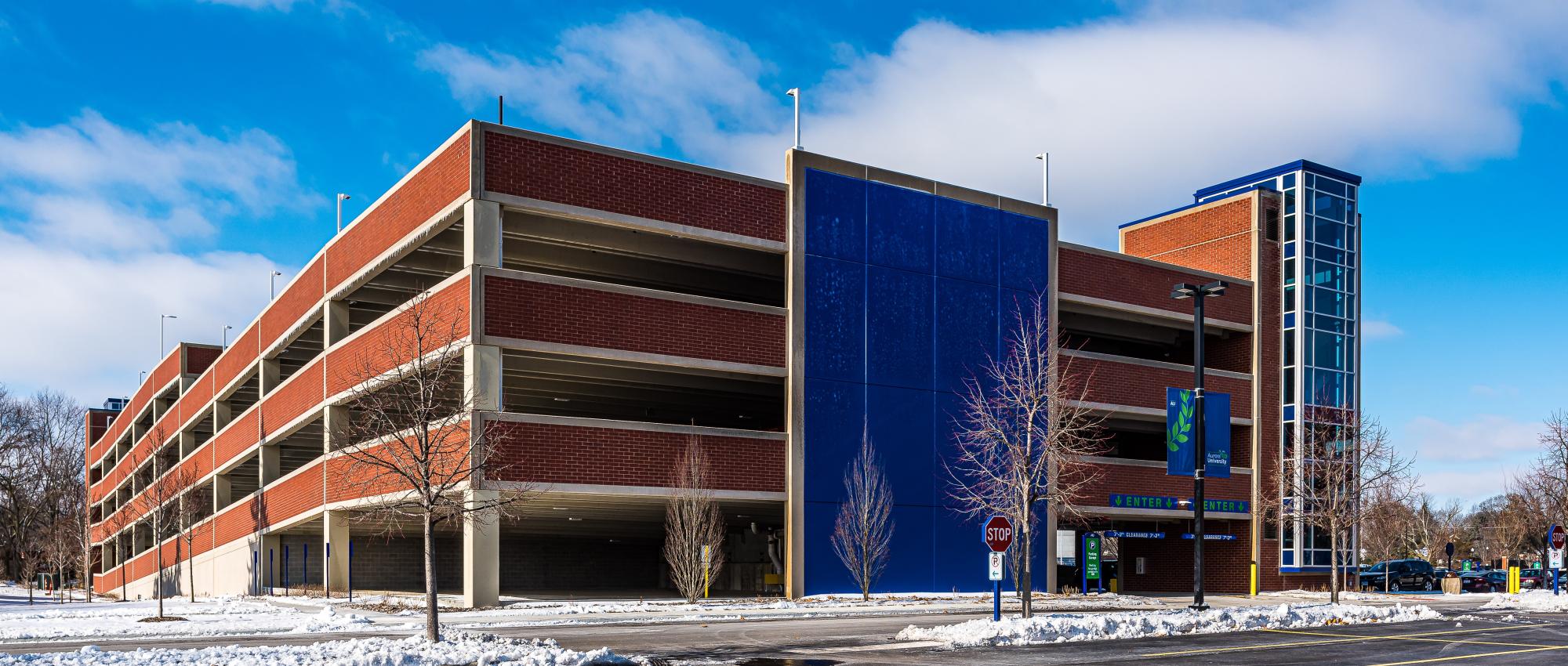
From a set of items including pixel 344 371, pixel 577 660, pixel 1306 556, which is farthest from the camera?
pixel 1306 556

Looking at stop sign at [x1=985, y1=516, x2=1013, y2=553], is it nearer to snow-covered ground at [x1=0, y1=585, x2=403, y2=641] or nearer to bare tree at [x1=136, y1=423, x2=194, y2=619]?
snow-covered ground at [x1=0, y1=585, x2=403, y2=641]

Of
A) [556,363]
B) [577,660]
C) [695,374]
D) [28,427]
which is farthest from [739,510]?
[28,427]

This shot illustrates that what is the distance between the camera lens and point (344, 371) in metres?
44.1

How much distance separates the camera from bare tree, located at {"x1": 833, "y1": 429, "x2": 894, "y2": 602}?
40.8 meters

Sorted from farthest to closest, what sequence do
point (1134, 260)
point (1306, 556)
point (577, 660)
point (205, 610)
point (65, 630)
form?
point (1306, 556) < point (1134, 260) < point (205, 610) < point (65, 630) < point (577, 660)

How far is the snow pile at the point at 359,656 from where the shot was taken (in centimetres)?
1720

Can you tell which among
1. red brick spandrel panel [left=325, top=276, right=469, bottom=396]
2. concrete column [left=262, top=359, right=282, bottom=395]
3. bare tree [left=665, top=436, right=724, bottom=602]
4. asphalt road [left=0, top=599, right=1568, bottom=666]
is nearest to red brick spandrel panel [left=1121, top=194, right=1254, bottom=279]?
bare tree [left=665, top=436, right=724, bottom=602]

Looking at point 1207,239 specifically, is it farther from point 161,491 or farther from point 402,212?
point 161,491

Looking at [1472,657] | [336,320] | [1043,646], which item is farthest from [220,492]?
[1472,657]

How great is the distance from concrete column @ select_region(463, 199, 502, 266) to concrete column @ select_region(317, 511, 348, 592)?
1244 centimetres

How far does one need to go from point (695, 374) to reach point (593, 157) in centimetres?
854

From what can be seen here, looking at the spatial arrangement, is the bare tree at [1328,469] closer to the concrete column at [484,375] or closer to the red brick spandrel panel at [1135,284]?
the red brick spandrel panel at [1135,284]

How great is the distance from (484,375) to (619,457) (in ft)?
15.3

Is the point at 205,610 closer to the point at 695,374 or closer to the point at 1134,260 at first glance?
the point at 695,374
